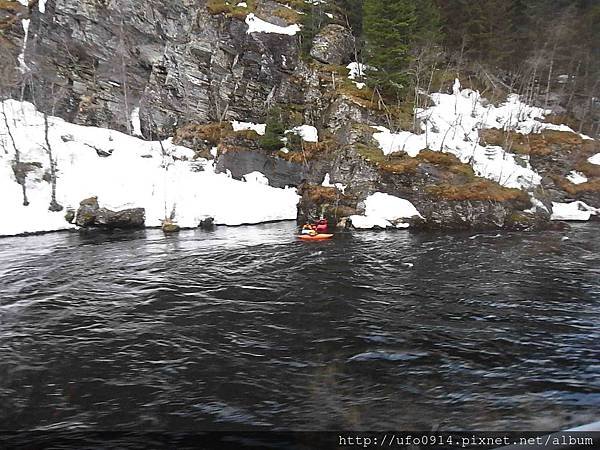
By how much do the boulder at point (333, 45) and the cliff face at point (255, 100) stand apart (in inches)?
4.8

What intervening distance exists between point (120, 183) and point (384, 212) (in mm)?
20102

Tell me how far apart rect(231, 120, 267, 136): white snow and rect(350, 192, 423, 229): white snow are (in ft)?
45.5

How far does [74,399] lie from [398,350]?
648 cm

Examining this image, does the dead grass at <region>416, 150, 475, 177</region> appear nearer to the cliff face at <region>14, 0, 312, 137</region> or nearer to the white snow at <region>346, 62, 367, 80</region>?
the white snow at <region>346, 62, 367, 80</region>

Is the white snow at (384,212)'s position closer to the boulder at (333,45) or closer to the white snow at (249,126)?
the white snow at (249,126)

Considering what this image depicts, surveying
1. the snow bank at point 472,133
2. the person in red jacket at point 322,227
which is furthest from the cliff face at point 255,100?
the person in red jacket at point 322,227

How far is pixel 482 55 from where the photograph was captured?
4559 cm

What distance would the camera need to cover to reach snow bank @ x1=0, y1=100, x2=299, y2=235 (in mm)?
30312

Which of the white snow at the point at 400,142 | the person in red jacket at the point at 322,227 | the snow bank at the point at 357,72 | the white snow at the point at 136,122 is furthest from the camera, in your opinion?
the white snow at the point at 136,122

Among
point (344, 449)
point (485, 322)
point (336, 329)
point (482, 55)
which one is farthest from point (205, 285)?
point (482, 55)

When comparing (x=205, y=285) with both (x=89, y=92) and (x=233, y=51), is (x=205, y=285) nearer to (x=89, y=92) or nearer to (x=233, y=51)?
(x=233, y=51)

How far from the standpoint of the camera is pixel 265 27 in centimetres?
4219

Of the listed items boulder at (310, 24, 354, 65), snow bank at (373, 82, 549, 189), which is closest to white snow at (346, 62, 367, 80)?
boulder at (310, 24, 354, 65)

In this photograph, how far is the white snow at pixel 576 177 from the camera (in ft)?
111
